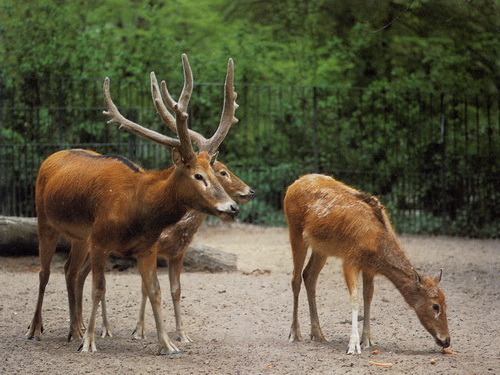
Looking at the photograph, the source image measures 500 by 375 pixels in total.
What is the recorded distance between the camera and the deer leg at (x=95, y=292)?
278 inches

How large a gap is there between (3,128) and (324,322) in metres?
9.47

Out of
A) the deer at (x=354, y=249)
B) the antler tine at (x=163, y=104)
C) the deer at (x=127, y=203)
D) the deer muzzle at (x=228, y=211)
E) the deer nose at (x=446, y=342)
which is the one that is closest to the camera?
the deer muzzle at (x=228, y=211)

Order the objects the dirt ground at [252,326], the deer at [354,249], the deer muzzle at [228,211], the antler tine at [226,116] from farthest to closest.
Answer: the antler tine at [226,116] < the deer at [354,249] < the dirt ground at [252,326] < the deer muzzle at [228,211]

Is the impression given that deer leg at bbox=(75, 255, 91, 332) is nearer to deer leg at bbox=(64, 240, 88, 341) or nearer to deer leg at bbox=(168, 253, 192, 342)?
deer leg at bbox=(64, 240, 88, 341)

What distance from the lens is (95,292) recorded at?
714 cm

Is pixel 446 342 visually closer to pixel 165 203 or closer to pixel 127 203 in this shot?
pixel 165 203

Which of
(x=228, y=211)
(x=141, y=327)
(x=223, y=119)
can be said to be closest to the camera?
(x=228, y=211)

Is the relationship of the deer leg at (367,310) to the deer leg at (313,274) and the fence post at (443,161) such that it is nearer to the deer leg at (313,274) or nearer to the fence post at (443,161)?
the deer leg at (313,274)

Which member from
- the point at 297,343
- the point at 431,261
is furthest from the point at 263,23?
the point at 297,343

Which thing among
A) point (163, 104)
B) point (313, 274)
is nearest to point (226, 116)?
point (163, 104)

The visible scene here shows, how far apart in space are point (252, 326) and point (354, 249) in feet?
5.13

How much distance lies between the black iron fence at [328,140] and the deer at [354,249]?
26.7ft

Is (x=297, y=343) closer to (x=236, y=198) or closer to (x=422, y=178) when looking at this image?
(x=236, y=198)

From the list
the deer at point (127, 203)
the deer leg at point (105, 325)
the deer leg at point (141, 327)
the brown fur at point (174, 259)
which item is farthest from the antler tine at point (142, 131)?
the deer leg at point (105, 325)
